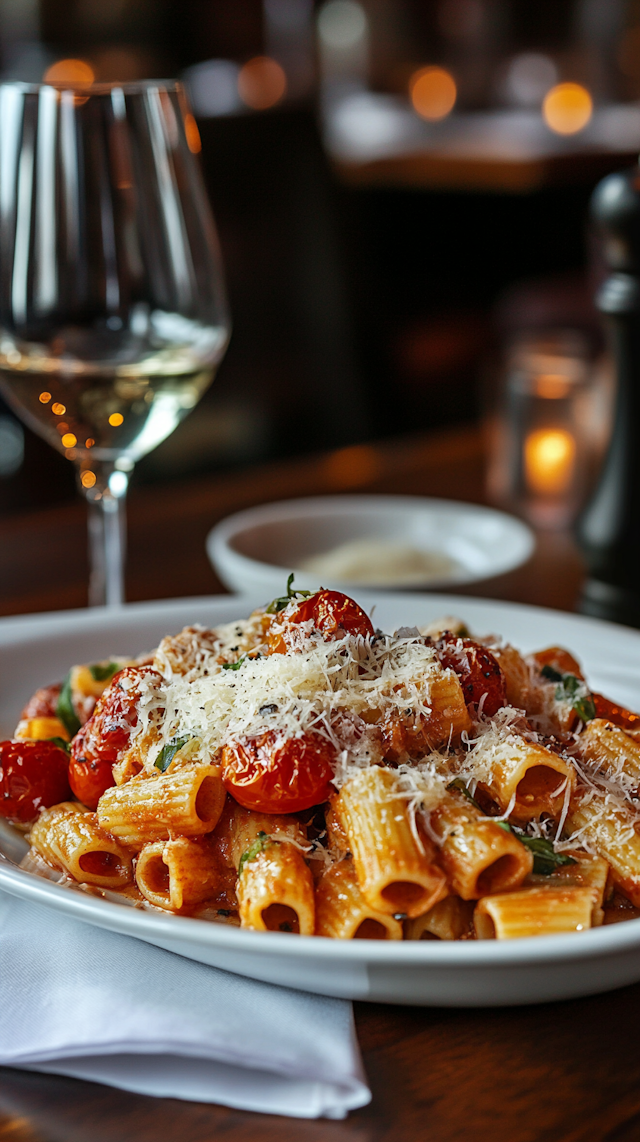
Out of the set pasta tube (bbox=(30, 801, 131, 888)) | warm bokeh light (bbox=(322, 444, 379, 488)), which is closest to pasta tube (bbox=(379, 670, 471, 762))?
pasta tube (bbox=(30, 801, 131, 888))

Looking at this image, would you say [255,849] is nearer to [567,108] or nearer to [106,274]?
[106,274]

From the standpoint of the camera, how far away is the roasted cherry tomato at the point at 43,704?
110 centimetres

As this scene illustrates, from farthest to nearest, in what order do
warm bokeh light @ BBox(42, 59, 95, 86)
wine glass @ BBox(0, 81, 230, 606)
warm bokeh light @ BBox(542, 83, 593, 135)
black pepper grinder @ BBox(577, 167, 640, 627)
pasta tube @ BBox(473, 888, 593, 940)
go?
warm bokeh light @ BBox(542, 83, 593, 135) → warm bokeh light @ BBox(42, 59, 95, 86) → black pepper grinder @ BBox(577, 167, 640, 627) → wine glass @ BBox(0, 81, 230, 606) → pasta tube @ BBox(473, 888, 593, 940)

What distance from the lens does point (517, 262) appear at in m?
6.83

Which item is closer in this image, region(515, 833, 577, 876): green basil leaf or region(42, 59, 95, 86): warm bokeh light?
region(515, 833, 577, 876): green basil leaf

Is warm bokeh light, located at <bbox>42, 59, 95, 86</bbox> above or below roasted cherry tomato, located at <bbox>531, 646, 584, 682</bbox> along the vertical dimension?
above

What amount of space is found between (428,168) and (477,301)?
2.49ft

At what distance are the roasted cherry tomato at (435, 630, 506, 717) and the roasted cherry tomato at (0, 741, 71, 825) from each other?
33 cm

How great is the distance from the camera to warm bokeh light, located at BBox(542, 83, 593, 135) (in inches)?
283

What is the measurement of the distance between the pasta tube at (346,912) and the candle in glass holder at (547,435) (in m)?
1.39

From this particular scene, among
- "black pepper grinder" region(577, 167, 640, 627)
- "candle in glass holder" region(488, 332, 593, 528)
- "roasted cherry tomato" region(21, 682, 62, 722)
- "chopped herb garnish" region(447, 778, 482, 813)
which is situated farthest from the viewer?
"candle in glass holder" region(488, 332, 593, 528)

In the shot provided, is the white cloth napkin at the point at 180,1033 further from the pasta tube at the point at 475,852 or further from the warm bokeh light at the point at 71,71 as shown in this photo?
the warm bokeh light at the point at 71,71

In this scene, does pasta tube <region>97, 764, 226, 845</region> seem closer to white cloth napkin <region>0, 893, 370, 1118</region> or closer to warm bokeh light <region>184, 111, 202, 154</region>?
white cloth napkin <region>0, 893, 370, 1118</region>

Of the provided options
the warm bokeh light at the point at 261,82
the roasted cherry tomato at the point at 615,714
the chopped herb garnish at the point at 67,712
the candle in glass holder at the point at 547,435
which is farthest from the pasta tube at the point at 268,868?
the warm bokeh light at the point at 261,82
